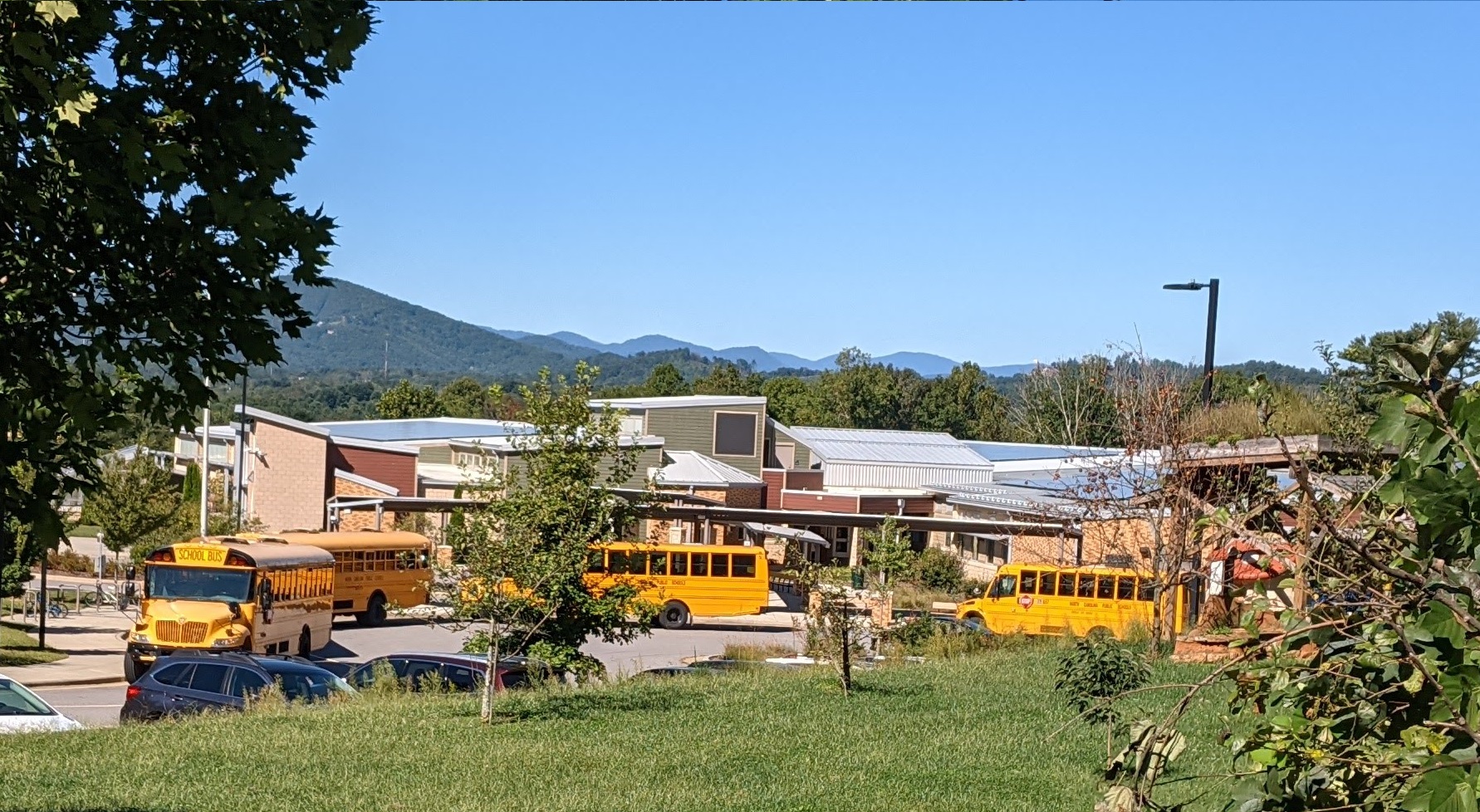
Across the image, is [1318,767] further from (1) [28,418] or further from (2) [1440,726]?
Result: (1) [28,418]

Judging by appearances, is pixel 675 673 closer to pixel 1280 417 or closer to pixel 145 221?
pixel 1280 417

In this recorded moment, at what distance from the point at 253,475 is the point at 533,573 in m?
36.9

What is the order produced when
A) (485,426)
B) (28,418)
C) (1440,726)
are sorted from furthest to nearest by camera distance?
1. (485,426)
2. (28,418)
3. (1440,726)

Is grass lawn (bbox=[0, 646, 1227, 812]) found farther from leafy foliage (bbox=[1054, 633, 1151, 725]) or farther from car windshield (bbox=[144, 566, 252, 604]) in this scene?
car windshield (bbox=[144, 566, 252, 604])

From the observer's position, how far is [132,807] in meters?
10.0

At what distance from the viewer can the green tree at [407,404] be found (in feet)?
348

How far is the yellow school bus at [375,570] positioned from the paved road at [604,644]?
0.67 metres

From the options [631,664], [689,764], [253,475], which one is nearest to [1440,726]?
[689,764]

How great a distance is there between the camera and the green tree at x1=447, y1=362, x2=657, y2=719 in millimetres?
16547

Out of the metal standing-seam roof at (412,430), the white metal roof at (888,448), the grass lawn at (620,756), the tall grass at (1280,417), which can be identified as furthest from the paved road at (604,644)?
the white metal roof at (888,448)

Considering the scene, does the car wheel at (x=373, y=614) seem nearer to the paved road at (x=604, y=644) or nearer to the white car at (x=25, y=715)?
the paved road at (x=604, y=644)

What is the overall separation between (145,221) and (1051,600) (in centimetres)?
2894

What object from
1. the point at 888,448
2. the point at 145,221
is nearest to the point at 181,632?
the point at 145,221

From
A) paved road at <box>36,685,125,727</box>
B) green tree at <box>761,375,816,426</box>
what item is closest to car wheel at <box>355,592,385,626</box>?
paved road at <box>36,685,125,727</box>
